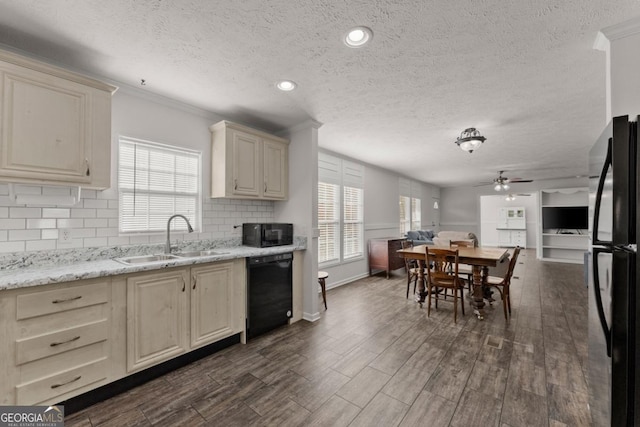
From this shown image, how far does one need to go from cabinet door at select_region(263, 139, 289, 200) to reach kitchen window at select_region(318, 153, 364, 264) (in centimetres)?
124

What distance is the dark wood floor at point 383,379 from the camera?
1.80 metres

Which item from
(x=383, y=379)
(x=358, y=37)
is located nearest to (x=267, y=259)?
(x=383, y=379)

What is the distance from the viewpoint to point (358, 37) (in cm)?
187

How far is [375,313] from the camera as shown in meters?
3.72

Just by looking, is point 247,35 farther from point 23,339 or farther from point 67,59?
point 23,339

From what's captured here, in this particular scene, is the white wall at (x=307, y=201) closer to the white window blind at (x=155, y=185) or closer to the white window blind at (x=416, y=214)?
the white window blind at (x=155, y=185)

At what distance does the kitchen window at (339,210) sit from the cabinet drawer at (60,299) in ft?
10.9

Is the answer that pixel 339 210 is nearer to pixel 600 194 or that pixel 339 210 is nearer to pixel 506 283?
pixel 506 283

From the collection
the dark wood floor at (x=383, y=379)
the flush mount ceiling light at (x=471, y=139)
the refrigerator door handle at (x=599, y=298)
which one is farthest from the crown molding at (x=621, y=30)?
the dark wood floor at (x=383, y=379)

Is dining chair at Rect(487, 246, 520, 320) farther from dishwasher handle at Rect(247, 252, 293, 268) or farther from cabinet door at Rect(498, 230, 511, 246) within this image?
cabinet door at Rect(498, 230, 511, 246)

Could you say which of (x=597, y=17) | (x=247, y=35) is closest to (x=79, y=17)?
(x=247, y=35)

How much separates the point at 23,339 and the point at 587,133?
21.1 feet

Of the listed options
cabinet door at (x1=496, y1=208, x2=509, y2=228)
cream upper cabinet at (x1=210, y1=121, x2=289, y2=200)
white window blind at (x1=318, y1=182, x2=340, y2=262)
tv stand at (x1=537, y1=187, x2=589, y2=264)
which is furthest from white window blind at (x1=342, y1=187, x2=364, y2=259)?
cabinet door at (x1=496, y1=208, x2=509, y2=228)

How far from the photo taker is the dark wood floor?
1804mm
